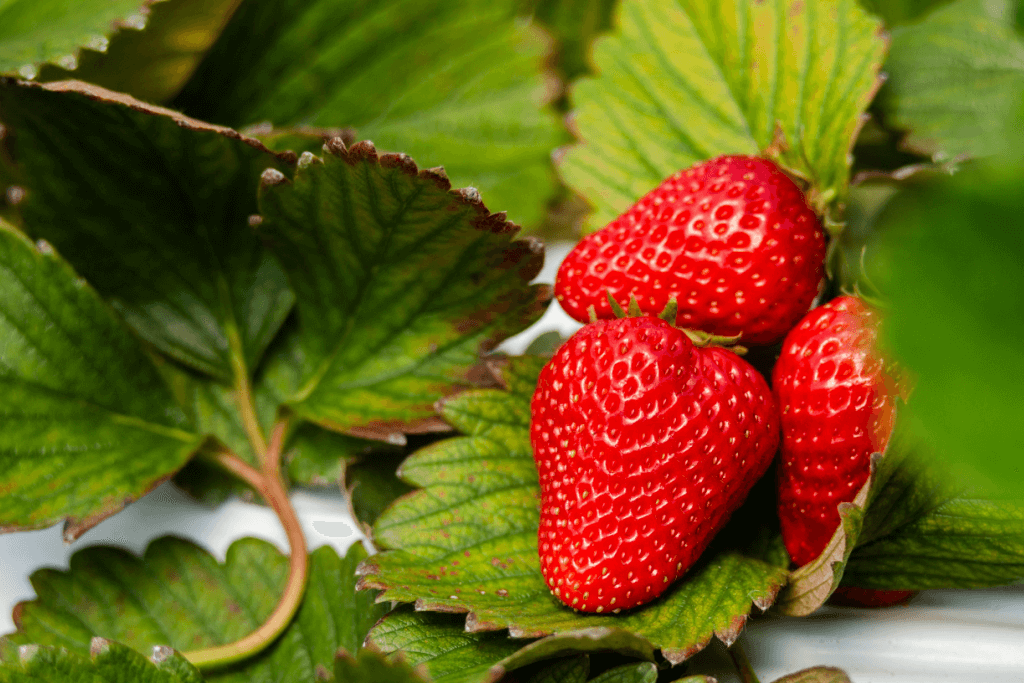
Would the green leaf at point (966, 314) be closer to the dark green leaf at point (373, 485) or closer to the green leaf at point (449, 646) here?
the green leaf at point (449, 646)

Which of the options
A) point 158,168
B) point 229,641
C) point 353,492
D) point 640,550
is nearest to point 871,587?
point 640,550

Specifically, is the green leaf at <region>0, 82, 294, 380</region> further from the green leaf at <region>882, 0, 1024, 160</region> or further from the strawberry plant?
the green leaf at <region>882, 0, 1024, 160</region>

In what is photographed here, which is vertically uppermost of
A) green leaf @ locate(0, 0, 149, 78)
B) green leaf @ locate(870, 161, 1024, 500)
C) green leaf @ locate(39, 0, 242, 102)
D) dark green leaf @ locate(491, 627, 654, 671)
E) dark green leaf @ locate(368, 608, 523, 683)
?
green leaf @ locate(0, 0, 149, 78)

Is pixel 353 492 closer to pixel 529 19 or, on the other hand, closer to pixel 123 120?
pixel 123 120

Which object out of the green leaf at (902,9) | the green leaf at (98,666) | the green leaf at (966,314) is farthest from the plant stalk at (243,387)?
the green leaf at (902,9)

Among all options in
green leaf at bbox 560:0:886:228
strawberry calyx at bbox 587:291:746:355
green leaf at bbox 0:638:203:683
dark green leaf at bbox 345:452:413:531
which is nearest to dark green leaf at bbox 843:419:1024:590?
strawberry calyx at bbox 587:291:746:355
